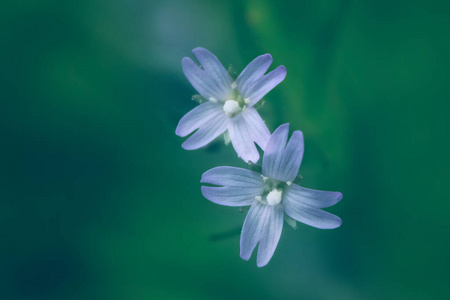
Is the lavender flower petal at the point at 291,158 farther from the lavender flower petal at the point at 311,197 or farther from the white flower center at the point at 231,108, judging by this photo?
the white flower center at the point at 231,108

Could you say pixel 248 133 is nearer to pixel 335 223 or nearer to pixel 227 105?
pixel 227 105

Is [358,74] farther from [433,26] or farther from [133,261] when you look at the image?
[133,261]

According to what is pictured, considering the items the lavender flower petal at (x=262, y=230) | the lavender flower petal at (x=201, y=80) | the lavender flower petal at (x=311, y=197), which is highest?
the lavender flower petal at (x=201, y=80)

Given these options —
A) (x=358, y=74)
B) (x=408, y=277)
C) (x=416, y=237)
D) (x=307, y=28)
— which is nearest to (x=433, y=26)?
(x=358, y=74)

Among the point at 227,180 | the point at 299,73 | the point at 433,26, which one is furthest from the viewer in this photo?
the point at 299,73

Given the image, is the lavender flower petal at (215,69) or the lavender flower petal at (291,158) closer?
the lavender flower petal at (291,158)

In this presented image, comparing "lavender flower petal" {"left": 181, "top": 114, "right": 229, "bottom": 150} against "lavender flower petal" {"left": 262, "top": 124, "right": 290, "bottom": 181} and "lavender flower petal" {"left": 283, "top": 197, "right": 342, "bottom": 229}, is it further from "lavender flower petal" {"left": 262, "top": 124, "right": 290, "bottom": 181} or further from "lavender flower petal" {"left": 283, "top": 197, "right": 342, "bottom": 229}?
"lavender flower petal" {"left": 283, "top": 197, "right": 342, "bottom": 229}

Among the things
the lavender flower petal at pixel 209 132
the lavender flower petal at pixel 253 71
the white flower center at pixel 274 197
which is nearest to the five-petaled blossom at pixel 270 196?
the white flower center at pixel 274 197
